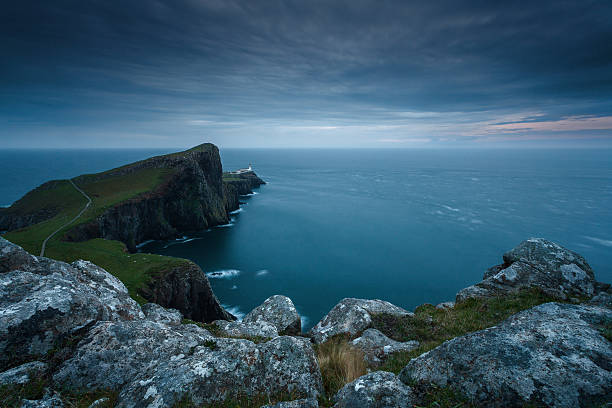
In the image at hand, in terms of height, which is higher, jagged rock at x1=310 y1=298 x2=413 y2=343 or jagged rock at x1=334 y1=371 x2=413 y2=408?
jagged rock at x1=334 y1=371 x2=413 y2=408

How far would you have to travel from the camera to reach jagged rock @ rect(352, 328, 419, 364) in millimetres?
11141

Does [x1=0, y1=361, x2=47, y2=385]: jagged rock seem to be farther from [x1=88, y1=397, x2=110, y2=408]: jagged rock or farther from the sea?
the sea

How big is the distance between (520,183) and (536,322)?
702 feet

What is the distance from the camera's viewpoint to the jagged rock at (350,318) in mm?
15233

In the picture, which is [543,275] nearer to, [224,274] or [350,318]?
[350,318]

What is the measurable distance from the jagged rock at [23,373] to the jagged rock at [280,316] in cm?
1172

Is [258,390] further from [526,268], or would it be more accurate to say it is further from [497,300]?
[526,268]

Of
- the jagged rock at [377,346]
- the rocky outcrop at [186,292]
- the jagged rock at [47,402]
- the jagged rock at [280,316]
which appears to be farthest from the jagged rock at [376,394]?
the rocky outcrop at [186,292]

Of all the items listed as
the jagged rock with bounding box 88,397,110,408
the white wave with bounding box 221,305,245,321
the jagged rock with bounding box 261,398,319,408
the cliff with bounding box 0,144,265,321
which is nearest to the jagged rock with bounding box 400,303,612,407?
the jagged rock with bounding box 261,398,319,408

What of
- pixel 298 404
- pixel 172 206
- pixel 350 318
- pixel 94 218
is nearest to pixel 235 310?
pixel 350 318

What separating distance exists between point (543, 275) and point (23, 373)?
82.5 feet

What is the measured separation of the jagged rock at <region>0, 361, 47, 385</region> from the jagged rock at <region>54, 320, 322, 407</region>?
505mm

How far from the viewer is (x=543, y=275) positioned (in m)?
16.5

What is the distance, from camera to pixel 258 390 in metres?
7.19
